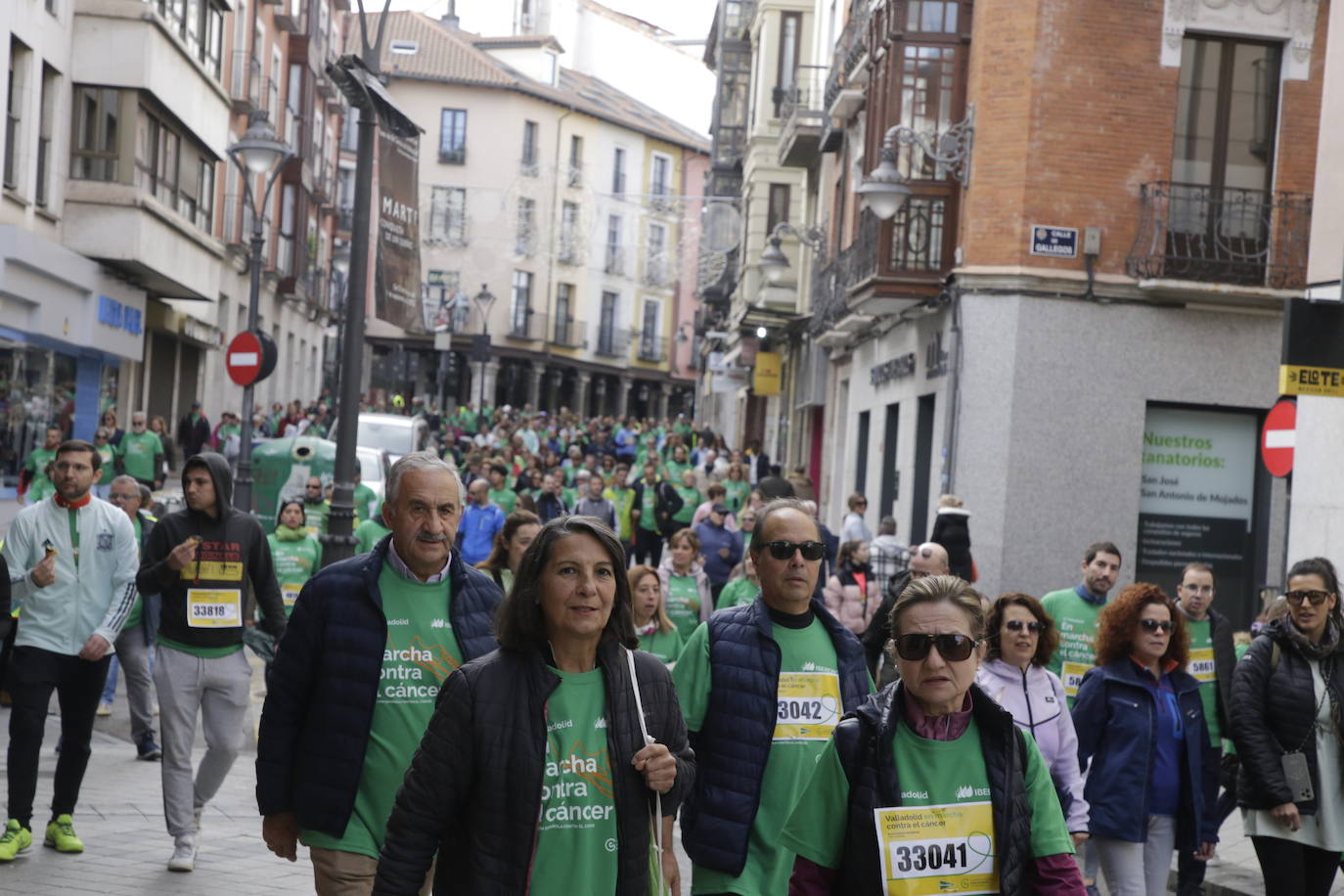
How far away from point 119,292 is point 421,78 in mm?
48818

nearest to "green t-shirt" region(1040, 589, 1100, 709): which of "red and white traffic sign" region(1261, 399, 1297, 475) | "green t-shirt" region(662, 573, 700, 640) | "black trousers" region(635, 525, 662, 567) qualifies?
"green t-shirt" region(662, 573, 700, 640)

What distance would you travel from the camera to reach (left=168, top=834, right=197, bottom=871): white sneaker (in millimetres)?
8156

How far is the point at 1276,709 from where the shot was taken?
7.59 m

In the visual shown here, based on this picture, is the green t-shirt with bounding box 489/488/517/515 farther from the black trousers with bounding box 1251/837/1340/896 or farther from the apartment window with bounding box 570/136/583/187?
the apartment window with bounding box 570/136/583/187

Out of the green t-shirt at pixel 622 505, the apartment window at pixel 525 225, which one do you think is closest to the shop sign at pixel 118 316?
the green t-shirt at pixel 622 505

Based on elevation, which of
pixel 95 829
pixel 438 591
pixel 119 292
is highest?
pixel 119 292

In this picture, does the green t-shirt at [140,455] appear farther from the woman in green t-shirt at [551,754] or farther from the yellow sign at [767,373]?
the woman in green t-shirt at [551,754]

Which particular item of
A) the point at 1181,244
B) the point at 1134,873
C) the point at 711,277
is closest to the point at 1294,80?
the point at 1181,244

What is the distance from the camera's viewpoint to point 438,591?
214 inches

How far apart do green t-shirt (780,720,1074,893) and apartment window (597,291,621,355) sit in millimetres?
82446

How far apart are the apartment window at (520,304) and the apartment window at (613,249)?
16.1 ft

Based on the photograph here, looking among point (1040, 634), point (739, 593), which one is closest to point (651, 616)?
point (739, 593)

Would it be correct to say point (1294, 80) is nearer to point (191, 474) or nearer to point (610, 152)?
point (191, 474)

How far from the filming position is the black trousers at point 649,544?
2430 cm
